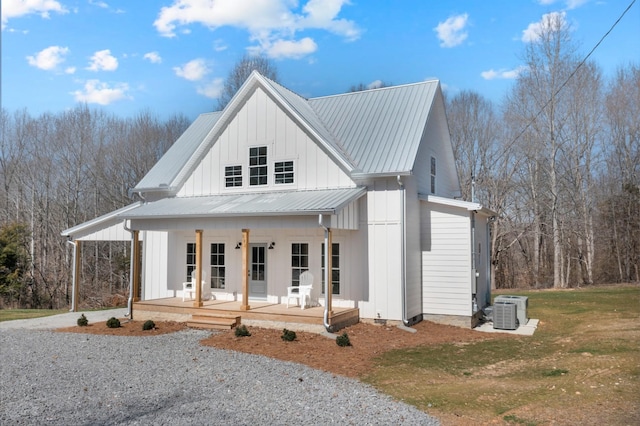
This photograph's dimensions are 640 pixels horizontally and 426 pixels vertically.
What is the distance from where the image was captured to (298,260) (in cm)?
1465

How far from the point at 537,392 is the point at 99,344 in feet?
31.2

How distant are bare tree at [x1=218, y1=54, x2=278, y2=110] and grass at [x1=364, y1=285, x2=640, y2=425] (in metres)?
29.0

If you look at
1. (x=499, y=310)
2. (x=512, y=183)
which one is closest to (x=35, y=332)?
(x=499, y=310)

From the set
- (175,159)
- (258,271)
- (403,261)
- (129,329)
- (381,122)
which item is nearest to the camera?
(403,261)

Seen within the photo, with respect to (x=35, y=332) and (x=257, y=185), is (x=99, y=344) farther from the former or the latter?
(x=257, y=185)

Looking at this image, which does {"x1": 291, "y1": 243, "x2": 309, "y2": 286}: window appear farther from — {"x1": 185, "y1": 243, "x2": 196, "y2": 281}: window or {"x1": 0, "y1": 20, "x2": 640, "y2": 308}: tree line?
{"x1": 0, "y1": 20, "x2": 640, "y2": 308}: tree line

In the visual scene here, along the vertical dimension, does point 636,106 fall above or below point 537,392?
above

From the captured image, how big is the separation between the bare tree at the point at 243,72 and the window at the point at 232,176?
21899 mm

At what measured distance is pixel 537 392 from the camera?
23.9 feet

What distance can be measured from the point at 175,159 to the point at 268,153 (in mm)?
4992

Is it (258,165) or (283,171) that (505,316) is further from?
(258,165)

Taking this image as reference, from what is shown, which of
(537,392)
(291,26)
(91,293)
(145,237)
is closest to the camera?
(537,392)

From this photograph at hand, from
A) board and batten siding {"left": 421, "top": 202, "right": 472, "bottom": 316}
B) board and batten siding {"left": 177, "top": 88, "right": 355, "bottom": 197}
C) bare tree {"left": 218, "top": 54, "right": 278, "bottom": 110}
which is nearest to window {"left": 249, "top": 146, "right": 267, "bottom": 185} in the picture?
board and batten siding {"left": 177, "top": 88, "right": 355, "bottom": 197}

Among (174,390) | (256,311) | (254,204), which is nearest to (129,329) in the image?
(256,311)
